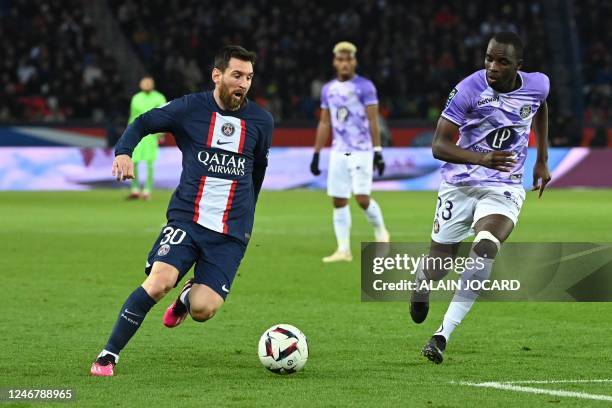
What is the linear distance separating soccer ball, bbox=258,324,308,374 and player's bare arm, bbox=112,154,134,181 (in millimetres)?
1233

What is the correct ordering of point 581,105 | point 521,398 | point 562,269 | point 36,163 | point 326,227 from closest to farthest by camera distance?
point 521,398
point 562,269
point 326,227
point 36,163
point 581,105

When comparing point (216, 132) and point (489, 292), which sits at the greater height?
point (216, 132)

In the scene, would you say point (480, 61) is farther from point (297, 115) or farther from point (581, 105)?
A: point (297, 115)

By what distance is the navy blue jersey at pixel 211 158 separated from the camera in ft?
23.9

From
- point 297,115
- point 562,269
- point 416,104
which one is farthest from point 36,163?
point 562,269

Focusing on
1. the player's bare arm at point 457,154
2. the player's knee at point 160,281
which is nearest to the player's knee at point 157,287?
the player's knee at point 160,281

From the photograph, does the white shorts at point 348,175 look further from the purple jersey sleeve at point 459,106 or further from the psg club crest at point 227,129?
the psg club crest at point 227,129

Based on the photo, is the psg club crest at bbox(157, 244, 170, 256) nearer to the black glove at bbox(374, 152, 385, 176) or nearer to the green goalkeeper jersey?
the black glove at bbox(374, 152, 385, 176)

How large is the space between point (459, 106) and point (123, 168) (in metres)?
2.11

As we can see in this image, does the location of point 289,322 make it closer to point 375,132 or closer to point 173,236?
point 173,236

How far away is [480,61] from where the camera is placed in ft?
102

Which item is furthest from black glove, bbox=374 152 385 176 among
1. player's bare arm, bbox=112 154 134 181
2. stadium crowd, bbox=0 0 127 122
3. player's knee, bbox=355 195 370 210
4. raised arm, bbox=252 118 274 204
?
stadium crowd, bbox=0 0 127 122

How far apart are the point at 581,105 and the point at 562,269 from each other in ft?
58.6

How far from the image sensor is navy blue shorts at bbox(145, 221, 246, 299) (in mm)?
7105
